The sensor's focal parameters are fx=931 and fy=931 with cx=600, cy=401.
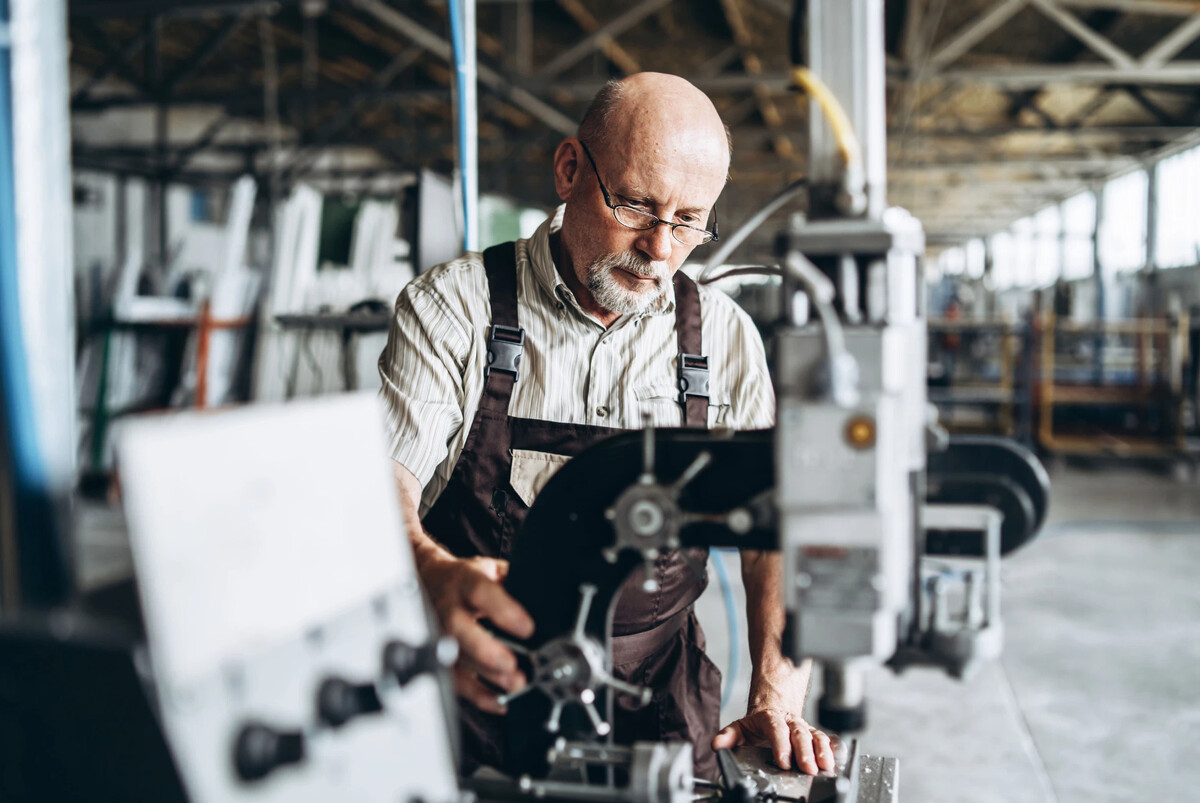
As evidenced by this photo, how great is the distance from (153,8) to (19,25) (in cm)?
579

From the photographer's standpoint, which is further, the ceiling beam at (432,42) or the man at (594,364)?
the ceiling beam at (432,42)

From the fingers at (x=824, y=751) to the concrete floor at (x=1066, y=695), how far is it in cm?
148

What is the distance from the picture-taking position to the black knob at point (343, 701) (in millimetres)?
591

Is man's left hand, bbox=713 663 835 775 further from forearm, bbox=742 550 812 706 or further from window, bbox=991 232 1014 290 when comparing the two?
window, bbox=991 232 1014 290

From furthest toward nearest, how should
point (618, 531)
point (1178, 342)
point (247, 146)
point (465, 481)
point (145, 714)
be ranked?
point (247, 146) → point (1178, 342) → point (465, 481) → point (618, 531) → point (145, 714)

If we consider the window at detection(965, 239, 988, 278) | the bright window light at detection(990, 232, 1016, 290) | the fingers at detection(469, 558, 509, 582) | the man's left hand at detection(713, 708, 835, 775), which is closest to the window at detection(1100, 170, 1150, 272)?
the bright window light at detection(990, 232, 1016, 290)

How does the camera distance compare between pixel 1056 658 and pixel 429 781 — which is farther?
pixel 1056 658

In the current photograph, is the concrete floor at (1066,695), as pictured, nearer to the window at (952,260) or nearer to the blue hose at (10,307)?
the blue hose at (10,307)

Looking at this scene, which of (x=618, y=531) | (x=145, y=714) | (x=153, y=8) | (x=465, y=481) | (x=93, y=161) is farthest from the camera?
(x=93, y=161)

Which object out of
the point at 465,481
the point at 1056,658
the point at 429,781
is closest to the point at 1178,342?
the point at 1056,658

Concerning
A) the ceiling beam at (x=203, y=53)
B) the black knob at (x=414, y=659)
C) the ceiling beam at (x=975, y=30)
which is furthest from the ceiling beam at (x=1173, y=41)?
the black knob at (x=414, y=659)

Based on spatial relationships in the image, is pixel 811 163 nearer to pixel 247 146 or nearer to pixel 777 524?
pixel 777 524

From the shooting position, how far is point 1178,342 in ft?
21.8

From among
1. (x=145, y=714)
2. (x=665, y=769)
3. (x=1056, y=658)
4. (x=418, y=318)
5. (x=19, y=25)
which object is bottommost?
(x=1056, y=658)
